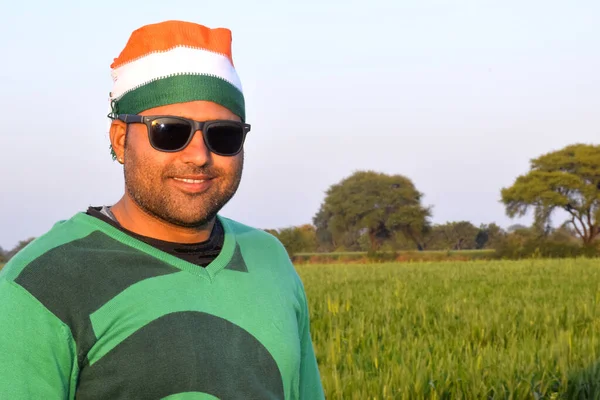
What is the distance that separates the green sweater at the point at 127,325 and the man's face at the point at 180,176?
13 centimetres

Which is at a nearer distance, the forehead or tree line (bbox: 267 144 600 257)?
the forehead

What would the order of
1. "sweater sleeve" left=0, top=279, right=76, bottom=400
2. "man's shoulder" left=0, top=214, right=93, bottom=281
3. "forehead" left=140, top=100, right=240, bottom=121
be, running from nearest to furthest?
"sweater sleeve" left=0, top=279, right=76, bottom=400 < "man's shoulder" left=0, top=214, right=93, bottom=281 < "forehead" left=140, top=100, right=240, bottom=121

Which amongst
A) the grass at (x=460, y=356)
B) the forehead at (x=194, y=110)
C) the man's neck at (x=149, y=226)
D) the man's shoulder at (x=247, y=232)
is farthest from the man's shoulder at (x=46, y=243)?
the grass at (x=460, y=356)

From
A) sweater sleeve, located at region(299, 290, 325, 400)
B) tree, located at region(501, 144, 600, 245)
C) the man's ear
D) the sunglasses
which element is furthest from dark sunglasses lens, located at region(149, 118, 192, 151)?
tree, located at region(501, 144, 600, 245)

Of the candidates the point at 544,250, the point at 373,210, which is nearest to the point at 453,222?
the point at 373,210

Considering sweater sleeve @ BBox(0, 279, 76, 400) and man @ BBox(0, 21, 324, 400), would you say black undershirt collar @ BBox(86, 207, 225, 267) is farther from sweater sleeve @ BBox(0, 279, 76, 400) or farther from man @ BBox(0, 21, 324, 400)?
sweater sleeve @ BBox(0, 279, 76, 400)

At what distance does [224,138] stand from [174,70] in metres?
0.24

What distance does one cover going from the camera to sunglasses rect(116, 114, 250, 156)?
1907mm

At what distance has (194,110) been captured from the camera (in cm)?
197

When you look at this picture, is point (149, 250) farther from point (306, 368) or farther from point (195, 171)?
point (306, 368)

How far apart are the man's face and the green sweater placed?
0.43ft

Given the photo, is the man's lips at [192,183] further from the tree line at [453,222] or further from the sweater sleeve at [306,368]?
the tree line at [453,222]

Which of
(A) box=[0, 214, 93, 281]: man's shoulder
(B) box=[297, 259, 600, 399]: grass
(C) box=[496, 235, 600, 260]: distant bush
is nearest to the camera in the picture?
(A) box=[0, 214, 93, 281]: man's shoulder

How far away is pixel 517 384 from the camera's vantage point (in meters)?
4.27
